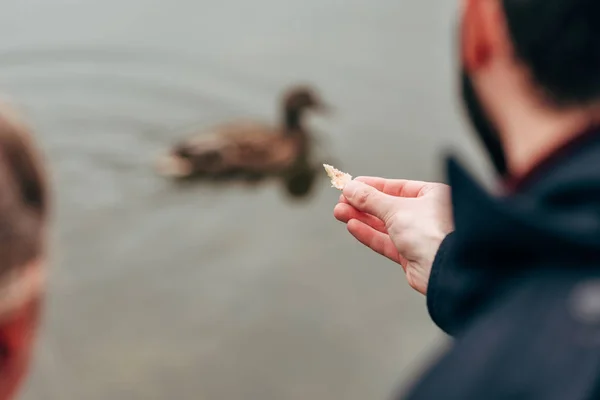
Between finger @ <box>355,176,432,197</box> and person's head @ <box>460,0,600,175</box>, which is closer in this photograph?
person's head @ <box>460,0,600,175</box>

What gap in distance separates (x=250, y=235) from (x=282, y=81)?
153 centimetres

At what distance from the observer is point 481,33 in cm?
87

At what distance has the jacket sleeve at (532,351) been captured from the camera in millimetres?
762

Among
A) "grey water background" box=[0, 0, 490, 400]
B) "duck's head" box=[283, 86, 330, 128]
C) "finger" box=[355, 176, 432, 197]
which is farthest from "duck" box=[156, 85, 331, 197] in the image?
"finger" box=[355, 176, 432, 197]

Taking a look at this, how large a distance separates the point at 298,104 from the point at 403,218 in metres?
3.69

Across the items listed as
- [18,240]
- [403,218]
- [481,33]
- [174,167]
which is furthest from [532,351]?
[174,167]

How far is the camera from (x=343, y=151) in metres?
4.96

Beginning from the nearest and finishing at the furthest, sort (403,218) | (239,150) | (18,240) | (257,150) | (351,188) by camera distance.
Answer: (18,240)
(403,218)
(351,188)
(239,150)
(257,150)

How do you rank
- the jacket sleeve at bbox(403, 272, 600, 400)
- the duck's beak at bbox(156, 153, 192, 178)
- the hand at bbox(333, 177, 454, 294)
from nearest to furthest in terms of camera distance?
the jacket sleeve at bbox(403, 272, 600, 400)
the hand at bbox(333, 177, 454, 294)
the duck's beak at bbox(156, 153, 192, 178)

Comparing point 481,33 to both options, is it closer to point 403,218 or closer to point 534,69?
point 534,69

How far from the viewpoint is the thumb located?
1680 mm

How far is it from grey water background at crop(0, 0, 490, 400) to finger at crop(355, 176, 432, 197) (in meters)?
1.94

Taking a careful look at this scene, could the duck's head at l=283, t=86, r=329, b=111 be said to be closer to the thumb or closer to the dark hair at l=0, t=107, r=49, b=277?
the thumb

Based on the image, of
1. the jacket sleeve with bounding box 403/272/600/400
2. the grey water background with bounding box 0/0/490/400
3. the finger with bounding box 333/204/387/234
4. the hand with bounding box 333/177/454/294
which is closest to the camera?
the jacket sleeve with bounding box 403/272/600/400
